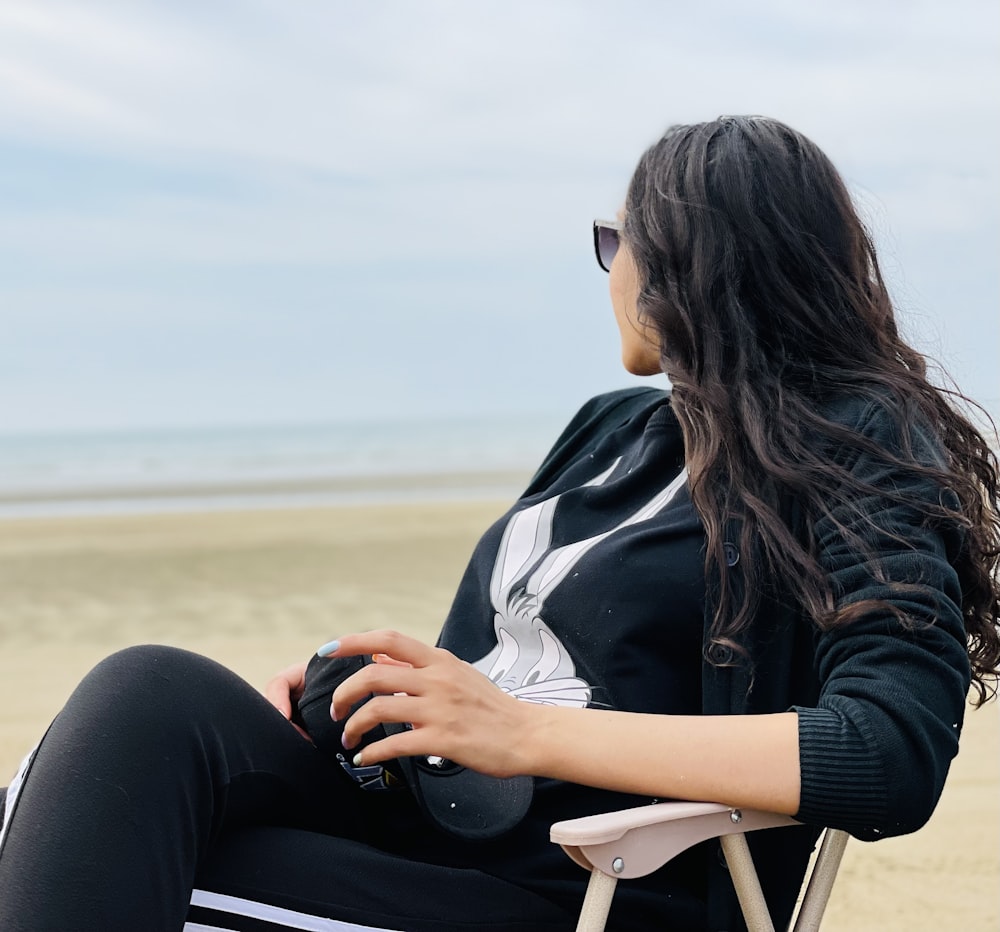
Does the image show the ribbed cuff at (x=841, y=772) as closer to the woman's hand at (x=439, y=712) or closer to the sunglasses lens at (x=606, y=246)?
the woman's hand at (x=439, y=712)

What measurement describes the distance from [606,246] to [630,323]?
0.58 feet

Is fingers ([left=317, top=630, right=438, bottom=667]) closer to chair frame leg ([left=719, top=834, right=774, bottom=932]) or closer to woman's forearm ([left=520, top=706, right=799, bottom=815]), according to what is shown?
woman's forearm ([left=520, top=706, right=799, bottom=815])

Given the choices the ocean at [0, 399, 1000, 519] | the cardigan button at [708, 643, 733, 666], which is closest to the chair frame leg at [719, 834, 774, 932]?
the cardigan button at [708, 643, 733, 666]

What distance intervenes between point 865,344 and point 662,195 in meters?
0.38

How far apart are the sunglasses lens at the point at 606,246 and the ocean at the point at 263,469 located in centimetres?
1483

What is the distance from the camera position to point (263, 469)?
2488 cm

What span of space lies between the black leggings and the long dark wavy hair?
51cm

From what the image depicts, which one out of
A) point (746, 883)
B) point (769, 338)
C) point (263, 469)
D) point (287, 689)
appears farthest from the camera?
point (263, 469)

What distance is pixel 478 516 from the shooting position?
14508mm

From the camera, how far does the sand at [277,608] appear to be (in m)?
3.53

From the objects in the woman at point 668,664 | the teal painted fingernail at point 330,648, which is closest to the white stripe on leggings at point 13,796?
the woman at point 668,664

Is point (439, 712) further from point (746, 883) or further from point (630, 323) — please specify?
point (630, 323)

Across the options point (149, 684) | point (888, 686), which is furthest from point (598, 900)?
point (149, 684)

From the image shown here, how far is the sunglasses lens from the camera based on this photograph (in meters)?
2.04
